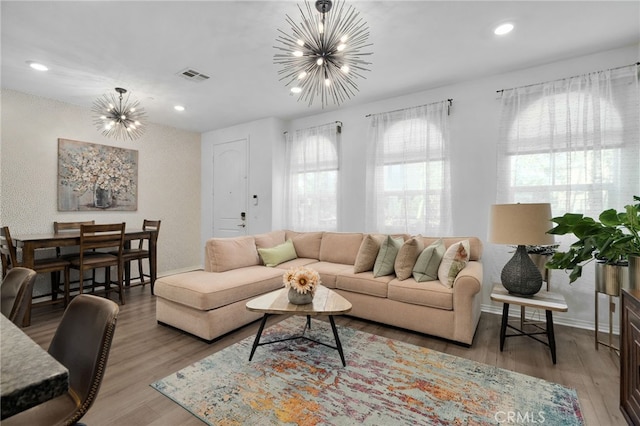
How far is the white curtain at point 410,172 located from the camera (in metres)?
3.72

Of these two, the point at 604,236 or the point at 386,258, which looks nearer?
the point at 604,236

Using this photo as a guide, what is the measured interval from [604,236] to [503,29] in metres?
1.85

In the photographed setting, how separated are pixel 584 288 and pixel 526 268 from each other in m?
1.03

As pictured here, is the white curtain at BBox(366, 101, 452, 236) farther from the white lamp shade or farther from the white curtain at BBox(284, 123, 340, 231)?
the white lamp shade

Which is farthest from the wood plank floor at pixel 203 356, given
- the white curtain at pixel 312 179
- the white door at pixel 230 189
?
the white door at pixel 230 189

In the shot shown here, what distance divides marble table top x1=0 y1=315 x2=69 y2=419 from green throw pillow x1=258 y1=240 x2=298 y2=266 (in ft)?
10.4

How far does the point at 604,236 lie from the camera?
201cm

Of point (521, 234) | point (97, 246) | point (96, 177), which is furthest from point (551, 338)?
point (96, 177)

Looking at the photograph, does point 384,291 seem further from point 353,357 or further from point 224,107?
point 224,107

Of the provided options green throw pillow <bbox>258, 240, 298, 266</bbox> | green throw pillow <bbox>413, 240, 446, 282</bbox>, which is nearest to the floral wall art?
green throw pillow <bbox>258, 240, 298, 266</bbox>

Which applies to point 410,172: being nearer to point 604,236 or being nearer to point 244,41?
point 604,236

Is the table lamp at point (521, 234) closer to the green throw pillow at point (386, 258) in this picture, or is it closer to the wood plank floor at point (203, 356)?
the wood plank floor at point (203, 356)

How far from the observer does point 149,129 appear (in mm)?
5113

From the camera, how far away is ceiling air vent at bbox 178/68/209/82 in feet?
10.8
